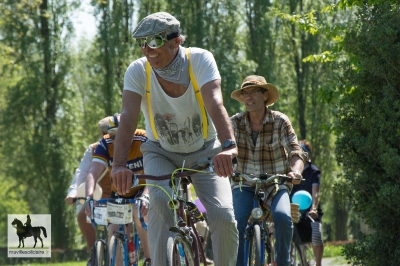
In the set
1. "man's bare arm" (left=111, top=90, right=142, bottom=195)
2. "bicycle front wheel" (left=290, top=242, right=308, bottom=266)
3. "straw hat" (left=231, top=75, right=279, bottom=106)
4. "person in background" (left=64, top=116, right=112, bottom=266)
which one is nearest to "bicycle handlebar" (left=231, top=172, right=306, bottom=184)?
"straw hat" (left=231, top=75, right=279, bottom=106)

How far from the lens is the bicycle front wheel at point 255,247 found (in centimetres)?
703

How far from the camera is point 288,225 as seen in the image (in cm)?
733

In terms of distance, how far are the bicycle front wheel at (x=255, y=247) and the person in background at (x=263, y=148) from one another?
195 millimetres

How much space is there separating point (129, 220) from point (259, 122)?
1578 millimetres

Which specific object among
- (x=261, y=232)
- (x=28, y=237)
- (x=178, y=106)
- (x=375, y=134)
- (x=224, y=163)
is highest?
(x=178, y=106)

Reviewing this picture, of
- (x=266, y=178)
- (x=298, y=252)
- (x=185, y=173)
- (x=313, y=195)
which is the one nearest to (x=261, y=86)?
(x=266, y=178)

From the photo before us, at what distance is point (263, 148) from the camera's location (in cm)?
780

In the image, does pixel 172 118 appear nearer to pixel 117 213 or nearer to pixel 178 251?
pixel 178 251

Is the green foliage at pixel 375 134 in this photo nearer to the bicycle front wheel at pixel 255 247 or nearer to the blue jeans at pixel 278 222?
the blue jeans at pixel 278 222

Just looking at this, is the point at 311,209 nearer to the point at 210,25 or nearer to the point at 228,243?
the point at 228,243

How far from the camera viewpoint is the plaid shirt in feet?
25.2

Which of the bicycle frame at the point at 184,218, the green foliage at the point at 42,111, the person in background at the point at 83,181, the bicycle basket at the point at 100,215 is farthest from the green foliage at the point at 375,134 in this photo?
the green foliage at the point at 42,111

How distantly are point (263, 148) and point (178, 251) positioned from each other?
2.80 m

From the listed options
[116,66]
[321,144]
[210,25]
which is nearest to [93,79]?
[116,66]
